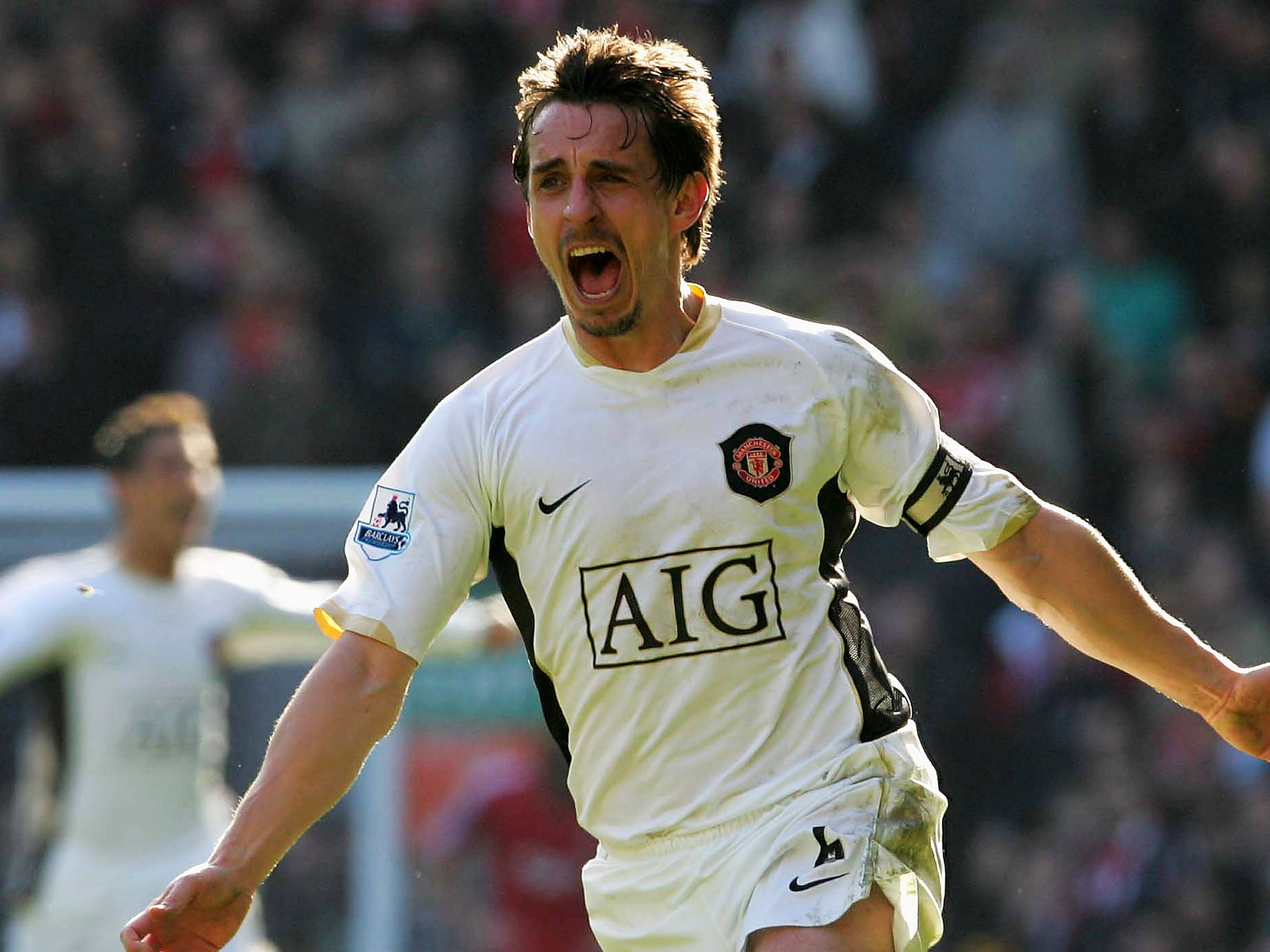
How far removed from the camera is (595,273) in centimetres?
405

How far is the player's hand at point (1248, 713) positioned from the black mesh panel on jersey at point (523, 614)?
4.28 ft

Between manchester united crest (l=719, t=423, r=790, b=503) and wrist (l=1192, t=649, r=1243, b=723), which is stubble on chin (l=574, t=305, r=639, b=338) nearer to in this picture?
manchester united crest (l=719, t=423, r=790, b=503)

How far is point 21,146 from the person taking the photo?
12547 mm

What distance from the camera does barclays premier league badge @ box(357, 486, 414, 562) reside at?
3.96 m

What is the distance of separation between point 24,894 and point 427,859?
3.12m

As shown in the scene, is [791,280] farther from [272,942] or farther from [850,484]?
[850,484]

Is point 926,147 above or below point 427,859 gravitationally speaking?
above

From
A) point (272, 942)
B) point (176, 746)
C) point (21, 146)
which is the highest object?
point (21, 146)

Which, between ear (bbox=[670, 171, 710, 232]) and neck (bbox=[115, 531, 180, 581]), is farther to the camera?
neck (bbox=[115, 531, 180, 581])

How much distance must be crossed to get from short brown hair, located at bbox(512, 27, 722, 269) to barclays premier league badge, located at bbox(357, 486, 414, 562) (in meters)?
0.65

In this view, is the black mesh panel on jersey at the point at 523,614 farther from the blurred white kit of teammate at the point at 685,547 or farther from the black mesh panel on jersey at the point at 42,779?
the black mesh panel on jersey at the point at 42,779

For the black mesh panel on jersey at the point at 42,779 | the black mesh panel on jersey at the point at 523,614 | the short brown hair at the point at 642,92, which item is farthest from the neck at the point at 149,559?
the short brown hair at the point at 642,92

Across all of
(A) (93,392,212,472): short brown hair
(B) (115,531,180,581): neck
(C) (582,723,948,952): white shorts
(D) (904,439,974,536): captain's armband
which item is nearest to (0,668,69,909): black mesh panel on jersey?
(B) (115,531,180,581): neck

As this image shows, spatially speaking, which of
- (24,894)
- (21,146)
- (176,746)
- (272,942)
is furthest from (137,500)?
(21,146)
